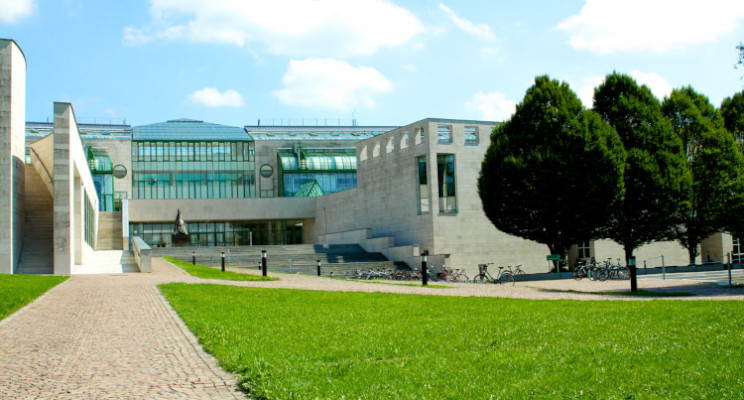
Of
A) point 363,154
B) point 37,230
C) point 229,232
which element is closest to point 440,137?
point 363,154

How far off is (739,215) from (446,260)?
46.3ft

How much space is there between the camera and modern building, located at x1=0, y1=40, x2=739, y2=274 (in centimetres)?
2744

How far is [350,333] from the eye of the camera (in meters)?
8.80

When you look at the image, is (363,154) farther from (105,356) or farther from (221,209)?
(105,356)

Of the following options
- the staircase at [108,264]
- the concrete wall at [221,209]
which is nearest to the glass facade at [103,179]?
the concrete wall at [221,209]

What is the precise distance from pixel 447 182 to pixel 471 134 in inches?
134

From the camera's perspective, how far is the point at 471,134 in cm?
3875

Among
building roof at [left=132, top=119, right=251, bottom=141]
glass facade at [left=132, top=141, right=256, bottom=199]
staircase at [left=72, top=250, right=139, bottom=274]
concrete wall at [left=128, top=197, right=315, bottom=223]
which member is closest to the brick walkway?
staircase at [left=72, top=250, right=139, bottom=274]

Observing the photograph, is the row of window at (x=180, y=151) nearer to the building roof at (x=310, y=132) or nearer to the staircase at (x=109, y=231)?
the building roof at (x=310, y=132)

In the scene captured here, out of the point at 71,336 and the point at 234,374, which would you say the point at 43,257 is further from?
the point at 234,374

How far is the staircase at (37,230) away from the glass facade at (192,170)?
77.4 ft

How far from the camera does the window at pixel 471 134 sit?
126ft

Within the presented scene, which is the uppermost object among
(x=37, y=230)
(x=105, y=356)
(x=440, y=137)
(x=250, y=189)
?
(x=440, y=137)

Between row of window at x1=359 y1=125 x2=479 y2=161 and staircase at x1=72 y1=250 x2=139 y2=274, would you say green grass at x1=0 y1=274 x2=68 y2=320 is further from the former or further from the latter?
row of window at x1=359 y1=125 x2=479 y2=161
